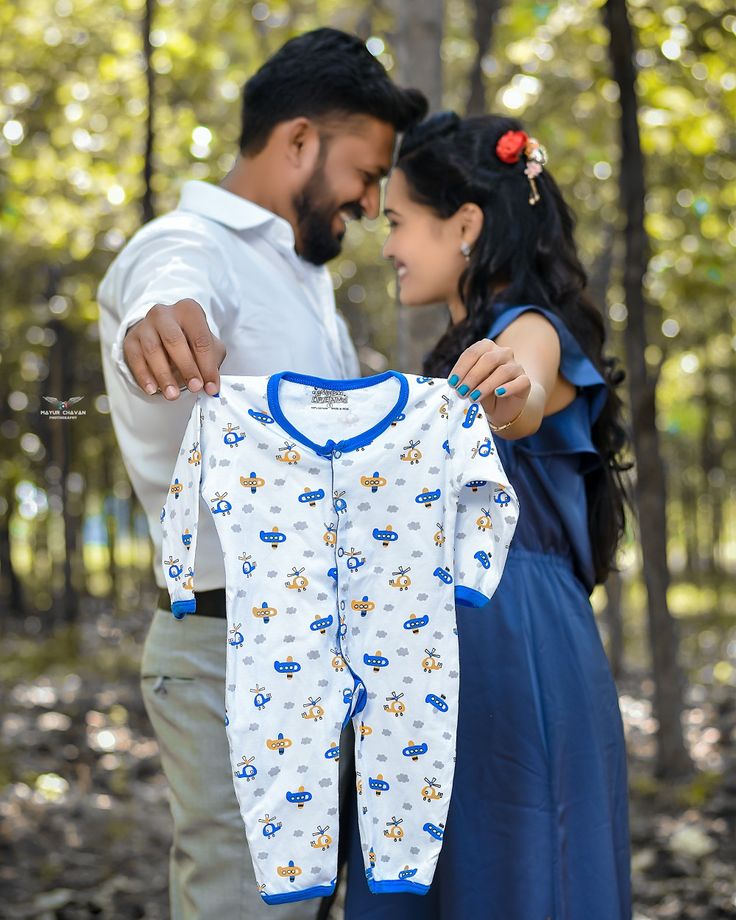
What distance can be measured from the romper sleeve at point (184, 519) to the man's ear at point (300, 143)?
1048 mm

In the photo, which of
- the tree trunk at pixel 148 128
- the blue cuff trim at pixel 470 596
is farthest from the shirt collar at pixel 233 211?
the tree trunk at pixel 148 128

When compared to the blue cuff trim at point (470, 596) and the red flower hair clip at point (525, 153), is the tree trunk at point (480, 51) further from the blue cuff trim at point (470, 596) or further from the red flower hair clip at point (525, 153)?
the blue cuff trim at point (470, 596)

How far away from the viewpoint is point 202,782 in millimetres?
2553

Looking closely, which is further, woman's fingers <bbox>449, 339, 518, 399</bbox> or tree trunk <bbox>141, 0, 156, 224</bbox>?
tree trunk <bbox>141, 0, 156, 224</bbox>

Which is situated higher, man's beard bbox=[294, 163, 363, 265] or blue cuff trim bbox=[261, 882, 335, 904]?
man's beard bbox=[294, 163, 363, 265]

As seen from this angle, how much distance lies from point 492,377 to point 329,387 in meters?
0.40

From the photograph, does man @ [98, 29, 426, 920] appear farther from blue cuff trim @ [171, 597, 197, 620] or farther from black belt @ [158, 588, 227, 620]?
blue cuff trim @ [171, 597, 197, 620]

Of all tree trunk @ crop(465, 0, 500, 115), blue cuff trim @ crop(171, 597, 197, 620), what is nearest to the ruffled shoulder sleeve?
blue cuff trim @ crop(171, 597, 197, 620)

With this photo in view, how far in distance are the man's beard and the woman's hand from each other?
98 centimetres

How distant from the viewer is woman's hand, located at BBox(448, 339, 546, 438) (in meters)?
2.15

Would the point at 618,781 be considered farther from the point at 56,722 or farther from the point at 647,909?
the point at 56,722

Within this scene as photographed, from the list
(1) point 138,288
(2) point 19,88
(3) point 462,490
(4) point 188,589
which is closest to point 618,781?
(3) point 462,490

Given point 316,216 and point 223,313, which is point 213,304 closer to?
point 223,313

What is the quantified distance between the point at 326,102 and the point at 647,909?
368cm
